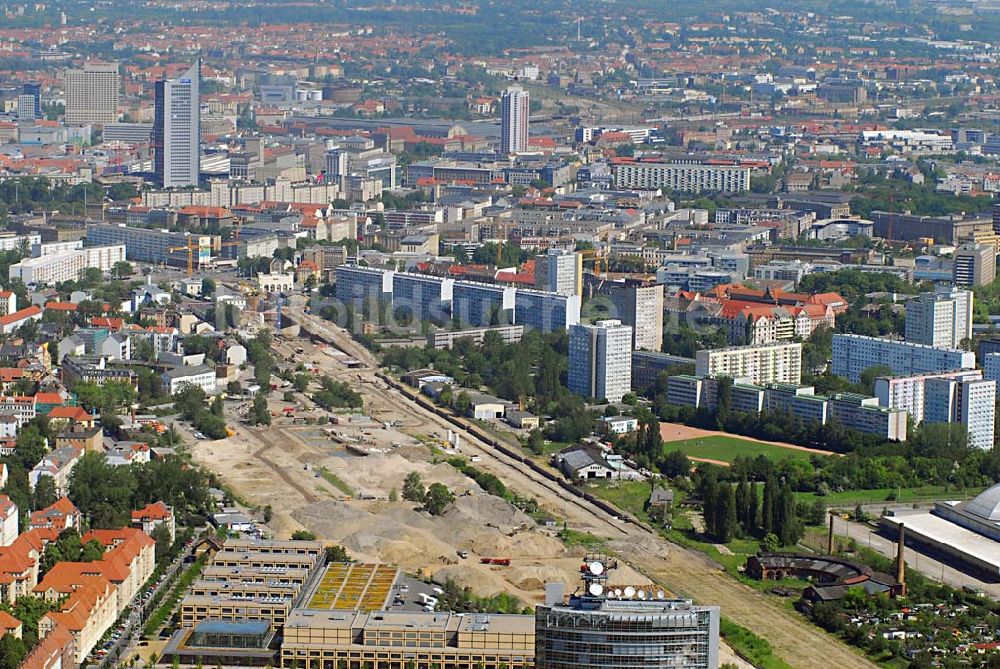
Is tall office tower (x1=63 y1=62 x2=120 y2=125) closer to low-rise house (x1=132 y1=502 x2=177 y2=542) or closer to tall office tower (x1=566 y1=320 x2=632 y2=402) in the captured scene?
tall office tower (x1=566 y1=320 x2=632 y2=402)

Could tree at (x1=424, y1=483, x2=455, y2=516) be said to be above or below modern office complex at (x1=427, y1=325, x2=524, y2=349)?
below

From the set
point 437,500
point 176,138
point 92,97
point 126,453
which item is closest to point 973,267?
point 437,500

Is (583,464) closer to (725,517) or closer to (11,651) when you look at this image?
(725,517)

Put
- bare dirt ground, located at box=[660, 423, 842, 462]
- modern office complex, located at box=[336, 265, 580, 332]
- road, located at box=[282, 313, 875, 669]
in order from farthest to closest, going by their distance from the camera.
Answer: modern office complex, located at box=[336, 265, 580, 332]
bare dirt ground, located at box=[660, 423, 842, 462]
road, located at box=[282, 313, 875, 669]

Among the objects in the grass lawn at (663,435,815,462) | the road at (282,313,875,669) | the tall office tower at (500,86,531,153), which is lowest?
the road at (282,313,875,669)

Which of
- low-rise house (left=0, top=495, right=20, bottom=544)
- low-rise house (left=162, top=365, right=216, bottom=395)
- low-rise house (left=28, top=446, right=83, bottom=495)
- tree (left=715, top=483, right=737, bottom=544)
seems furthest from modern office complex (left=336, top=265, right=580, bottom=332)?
low-rise house (left=0, top=495, right=20, bottom=544)

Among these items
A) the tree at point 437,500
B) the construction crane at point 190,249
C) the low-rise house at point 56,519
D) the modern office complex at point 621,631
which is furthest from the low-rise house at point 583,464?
the construction crane at point 190,249
